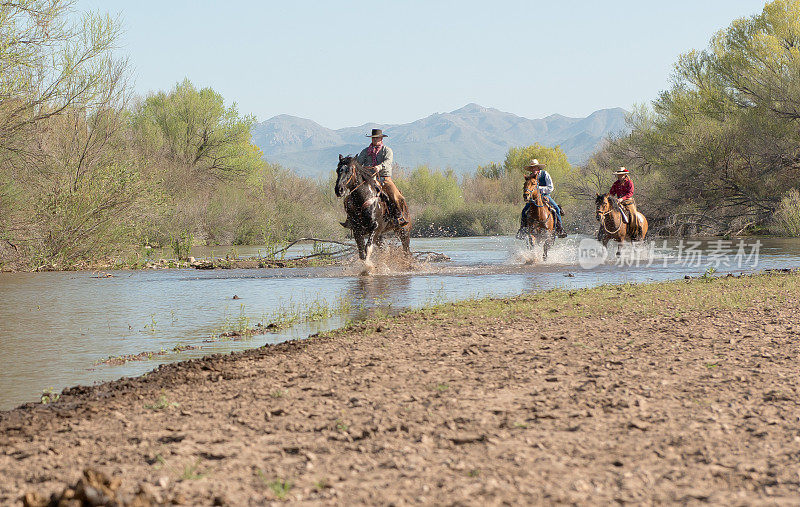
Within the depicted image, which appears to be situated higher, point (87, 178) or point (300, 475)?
point (87, 178)

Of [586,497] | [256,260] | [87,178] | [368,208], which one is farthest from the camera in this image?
[256,260]

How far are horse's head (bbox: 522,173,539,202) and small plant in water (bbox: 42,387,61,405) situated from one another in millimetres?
15904

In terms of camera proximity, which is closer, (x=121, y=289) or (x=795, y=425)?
(x=795, y=425)

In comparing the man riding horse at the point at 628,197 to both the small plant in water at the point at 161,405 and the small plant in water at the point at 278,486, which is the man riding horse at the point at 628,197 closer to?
the small plant in water at the point at 161,405

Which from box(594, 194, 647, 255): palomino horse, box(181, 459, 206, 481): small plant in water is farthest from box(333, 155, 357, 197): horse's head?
box(181, 459, 206, 481): small plant in water

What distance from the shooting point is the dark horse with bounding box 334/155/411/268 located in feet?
59.2

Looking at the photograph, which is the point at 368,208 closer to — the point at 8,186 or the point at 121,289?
the point at 121,289

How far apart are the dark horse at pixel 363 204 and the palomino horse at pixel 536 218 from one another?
161 inches

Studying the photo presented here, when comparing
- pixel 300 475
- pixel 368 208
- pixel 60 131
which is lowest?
pixel 300 475

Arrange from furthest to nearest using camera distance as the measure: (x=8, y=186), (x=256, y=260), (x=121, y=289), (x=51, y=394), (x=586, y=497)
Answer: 1. (x=256, y=260)
2. (x=8, y=186)
3. (x=121, y=289)
4. (x=51, y=394)
5. (x=586, y=497)

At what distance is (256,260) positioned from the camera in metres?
26.4

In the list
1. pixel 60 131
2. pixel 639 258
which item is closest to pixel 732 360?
pixel 639 258

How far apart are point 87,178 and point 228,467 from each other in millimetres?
21378

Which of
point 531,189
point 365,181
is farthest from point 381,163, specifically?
point 531,189
